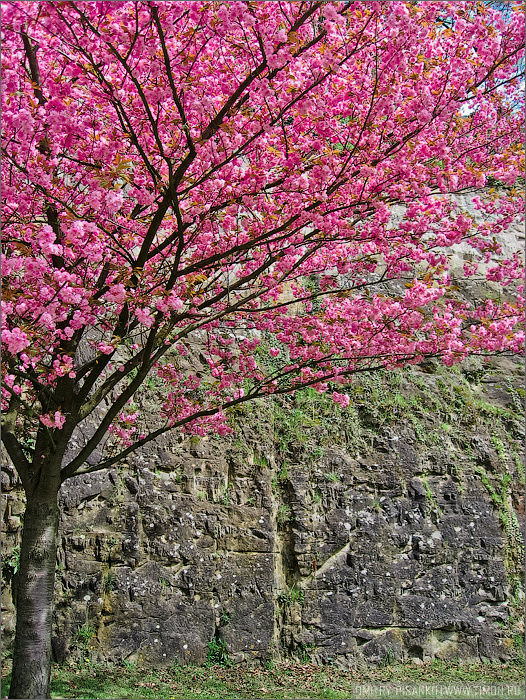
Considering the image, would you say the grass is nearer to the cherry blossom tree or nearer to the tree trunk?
the tree trunk

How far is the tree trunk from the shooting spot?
4.11 metres

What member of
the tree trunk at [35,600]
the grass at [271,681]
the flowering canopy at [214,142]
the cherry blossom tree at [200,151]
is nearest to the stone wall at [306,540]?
the grass at [271,681]

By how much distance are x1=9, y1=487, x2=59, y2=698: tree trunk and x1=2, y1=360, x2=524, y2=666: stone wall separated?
168 cm

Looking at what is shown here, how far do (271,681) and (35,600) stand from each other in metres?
2.80

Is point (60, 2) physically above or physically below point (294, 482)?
above

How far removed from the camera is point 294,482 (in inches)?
275

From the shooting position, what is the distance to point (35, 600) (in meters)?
4.18

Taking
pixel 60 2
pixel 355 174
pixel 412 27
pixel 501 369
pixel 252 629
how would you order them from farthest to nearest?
pixel 501 369 → pixel 252 629 → pixel 355 174 → pixel 412 27 → pixel 60 2

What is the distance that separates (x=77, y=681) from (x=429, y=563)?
12.9 ft

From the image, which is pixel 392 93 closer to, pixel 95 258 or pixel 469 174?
pixel 469 174

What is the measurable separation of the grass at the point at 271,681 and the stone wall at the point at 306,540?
0.15 m

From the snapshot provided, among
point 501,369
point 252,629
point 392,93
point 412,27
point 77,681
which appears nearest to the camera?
point 412,27

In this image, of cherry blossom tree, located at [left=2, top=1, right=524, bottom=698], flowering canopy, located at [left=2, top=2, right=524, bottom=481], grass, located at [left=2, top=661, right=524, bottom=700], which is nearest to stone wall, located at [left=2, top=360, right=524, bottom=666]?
grass, located at [left=2, top=661, right=524, bottom=700]

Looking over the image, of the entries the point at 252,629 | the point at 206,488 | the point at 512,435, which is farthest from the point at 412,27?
the point at 512,435
